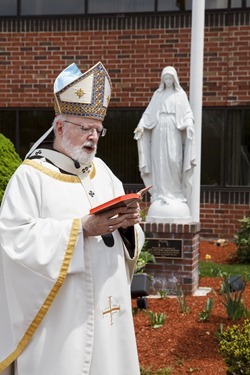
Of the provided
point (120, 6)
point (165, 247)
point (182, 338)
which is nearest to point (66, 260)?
point (182, 338)

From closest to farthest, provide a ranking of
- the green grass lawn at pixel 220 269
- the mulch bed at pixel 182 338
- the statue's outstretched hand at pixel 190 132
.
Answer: the mulch bed at pixel 182 338
the statue's outstretched hand at pixel 190 132
the green grass lawn at pixel 220 269

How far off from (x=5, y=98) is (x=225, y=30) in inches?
166

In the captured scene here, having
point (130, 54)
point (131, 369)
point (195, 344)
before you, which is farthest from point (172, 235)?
point (130, 54)

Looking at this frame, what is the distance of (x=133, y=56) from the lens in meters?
12.9

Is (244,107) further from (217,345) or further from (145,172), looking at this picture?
(217,345)

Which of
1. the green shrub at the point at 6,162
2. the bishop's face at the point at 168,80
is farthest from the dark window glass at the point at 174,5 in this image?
the green shrub at the point at 6,162

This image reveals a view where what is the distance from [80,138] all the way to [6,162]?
3960mm

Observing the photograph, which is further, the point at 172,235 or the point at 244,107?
the point at 244,107

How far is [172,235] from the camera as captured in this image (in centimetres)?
805

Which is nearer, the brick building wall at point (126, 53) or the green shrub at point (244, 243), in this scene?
the green shrub at point (244, 243)

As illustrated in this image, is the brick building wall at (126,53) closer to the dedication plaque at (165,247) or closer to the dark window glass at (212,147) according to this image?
the dark window glass at (212,147)

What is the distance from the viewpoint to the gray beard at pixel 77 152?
336cm

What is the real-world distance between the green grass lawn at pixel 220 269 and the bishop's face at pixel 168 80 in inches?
97.1

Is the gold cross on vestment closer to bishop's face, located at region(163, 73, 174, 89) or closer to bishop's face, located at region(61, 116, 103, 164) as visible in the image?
bishop's face, located at region(61, 116, 103, 164)
